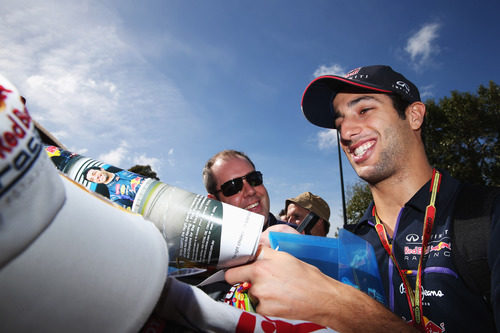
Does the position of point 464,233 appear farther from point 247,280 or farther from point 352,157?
point 247,280

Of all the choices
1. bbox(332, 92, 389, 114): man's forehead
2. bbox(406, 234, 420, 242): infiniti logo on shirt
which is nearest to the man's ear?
bbox(332, 92, 389, 114): man's forehead

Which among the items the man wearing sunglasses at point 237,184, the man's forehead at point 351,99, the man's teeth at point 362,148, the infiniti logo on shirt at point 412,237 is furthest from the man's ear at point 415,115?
the man wearing sunglasses at point 237,184

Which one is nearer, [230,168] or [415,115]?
[415,115]

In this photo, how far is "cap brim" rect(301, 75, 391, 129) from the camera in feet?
8.88

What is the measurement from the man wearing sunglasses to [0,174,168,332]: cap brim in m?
2.53

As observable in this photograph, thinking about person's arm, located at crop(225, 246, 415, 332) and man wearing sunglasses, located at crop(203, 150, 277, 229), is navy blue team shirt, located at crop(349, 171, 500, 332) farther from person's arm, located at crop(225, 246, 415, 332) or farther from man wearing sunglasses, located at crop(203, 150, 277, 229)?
man wearing sunglasses, located at crop(203, 150, 277, 229)

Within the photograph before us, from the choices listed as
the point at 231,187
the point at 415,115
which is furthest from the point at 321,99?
the point at 231,187

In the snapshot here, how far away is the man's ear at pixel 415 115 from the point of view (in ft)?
8.00

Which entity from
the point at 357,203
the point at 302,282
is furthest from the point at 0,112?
the point at 357,203

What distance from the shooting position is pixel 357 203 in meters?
20.5

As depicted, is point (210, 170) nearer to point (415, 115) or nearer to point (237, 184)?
point (237, 184)

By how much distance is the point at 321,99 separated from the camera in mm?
2877

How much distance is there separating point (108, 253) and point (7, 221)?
16cm

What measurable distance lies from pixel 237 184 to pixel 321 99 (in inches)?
54.8
